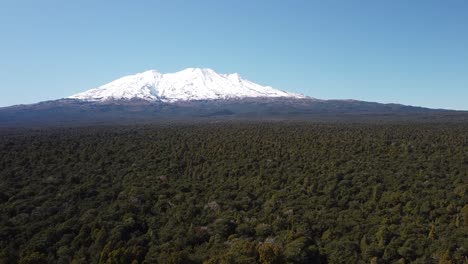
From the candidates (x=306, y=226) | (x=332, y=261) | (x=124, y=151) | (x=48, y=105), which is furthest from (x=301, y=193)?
(x=48, y=105)

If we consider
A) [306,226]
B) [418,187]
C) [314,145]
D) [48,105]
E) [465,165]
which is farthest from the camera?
[48,105]

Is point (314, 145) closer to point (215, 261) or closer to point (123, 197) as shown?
point (123, 197)

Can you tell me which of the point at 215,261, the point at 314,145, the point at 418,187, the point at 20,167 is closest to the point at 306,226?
the point at 215,261

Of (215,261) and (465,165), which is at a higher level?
(465,165)

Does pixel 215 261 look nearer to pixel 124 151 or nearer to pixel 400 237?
pixel 400 237

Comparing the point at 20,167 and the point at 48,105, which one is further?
→ the point at 48,105

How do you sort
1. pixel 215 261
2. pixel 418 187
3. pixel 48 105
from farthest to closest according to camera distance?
1. pixel 48 105
2. pixel 418 187
3. pixel 215 261
